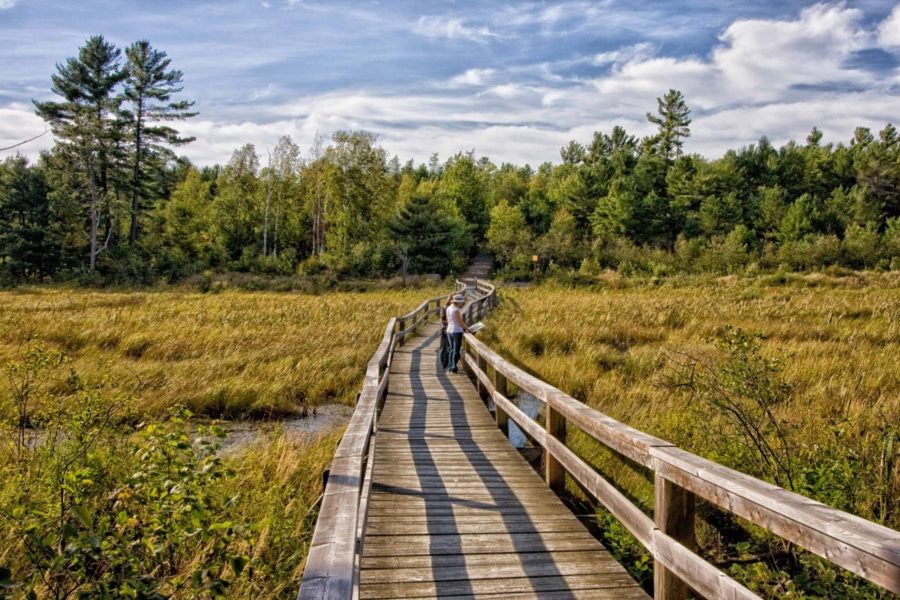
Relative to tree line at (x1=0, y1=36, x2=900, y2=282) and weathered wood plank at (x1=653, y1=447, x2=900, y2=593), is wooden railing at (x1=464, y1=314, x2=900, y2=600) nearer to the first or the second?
weathered wood plank at (x1=653, y1=447, x2=900, y2=593)

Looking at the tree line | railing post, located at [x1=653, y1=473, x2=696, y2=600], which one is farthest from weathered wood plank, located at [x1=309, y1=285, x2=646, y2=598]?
the tree line

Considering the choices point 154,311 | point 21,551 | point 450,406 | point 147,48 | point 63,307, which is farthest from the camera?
point 147,48

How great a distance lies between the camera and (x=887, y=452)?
4652 mm

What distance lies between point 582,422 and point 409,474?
2.08 m

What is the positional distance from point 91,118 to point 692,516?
157 ft

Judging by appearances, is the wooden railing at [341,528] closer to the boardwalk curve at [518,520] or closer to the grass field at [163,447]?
the boardwalk curve at [518,520]

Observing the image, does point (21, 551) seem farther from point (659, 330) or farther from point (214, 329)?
point (659, 330)

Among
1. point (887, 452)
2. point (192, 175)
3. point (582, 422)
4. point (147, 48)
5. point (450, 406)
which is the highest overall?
point (147, 48)

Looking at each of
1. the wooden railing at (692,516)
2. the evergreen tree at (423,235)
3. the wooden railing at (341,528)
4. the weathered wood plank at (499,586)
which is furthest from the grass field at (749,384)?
the evergreen tree at (423,235)

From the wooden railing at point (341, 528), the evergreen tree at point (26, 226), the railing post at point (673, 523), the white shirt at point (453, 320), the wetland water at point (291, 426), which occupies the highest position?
the evergreen tree at point (26, 226)

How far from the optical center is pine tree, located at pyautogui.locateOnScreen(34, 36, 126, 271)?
3825 cm

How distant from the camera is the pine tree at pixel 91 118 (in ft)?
125

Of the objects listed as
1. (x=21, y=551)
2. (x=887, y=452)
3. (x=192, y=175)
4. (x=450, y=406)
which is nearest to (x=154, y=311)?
(x=450, y=406)

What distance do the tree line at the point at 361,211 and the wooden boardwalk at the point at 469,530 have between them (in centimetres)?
3792
